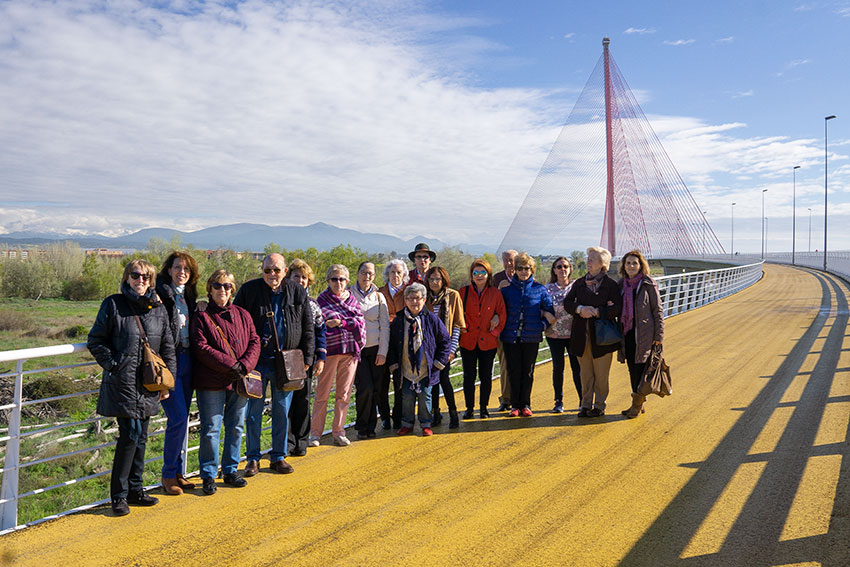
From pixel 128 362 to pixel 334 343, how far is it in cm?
161

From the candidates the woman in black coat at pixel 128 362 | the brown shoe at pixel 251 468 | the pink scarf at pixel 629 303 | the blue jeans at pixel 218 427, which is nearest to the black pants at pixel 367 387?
the brown shoe at pixel 251 468

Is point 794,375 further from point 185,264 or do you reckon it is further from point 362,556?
point 185,264

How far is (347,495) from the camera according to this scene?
3656mm

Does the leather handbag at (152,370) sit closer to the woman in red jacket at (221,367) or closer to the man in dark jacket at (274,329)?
the woman in red jacket at (221,367)

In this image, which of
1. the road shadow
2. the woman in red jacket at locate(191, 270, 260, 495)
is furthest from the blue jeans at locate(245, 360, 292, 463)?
the road shadow

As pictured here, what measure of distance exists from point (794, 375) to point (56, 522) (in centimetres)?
714

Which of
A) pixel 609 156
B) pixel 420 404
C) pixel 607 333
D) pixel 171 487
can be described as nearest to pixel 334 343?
pixel 420 404

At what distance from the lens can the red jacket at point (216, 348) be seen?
3.76m

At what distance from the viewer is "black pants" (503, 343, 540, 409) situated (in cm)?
543

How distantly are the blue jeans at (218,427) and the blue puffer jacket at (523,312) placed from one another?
7.97 ft

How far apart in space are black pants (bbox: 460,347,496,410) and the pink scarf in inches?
46.4

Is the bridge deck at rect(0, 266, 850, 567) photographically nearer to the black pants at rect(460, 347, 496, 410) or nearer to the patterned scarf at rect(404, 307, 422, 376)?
the black pants at rect(460, 347, 496, 410)

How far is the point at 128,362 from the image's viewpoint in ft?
11.2

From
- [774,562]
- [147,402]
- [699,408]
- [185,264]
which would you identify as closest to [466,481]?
[774,562]
